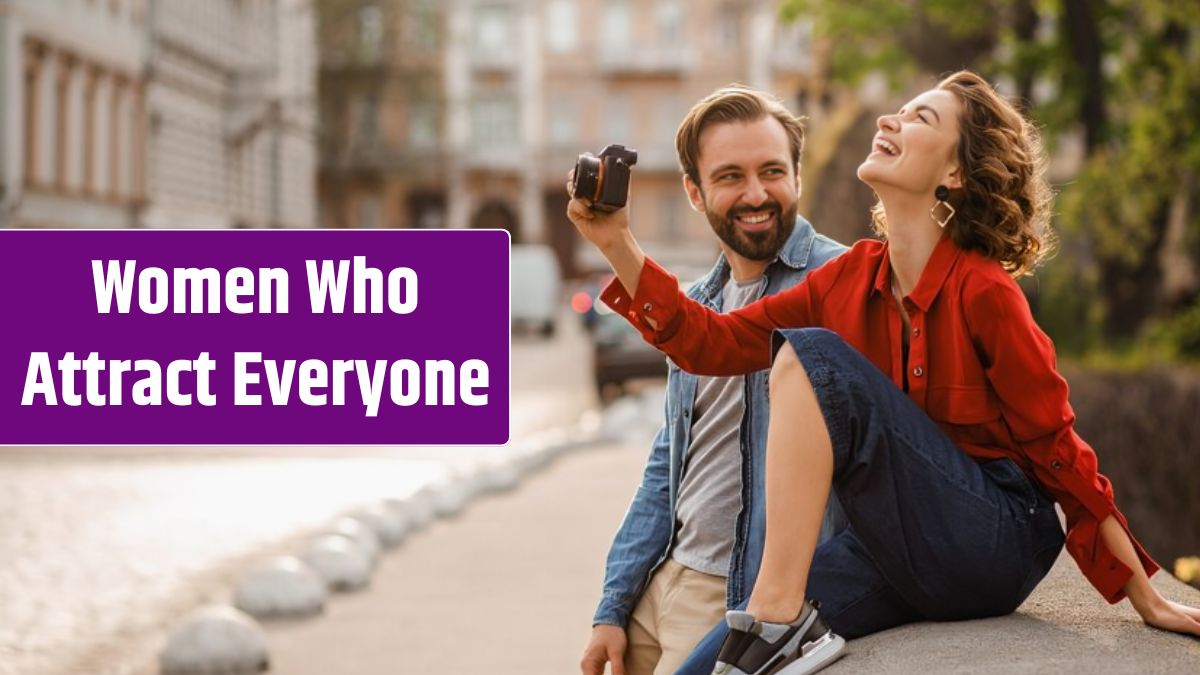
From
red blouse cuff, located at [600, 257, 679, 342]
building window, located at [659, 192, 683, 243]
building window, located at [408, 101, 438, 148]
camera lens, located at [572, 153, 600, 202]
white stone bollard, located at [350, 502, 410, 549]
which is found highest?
building window, located at [408, 101, 438, 148]

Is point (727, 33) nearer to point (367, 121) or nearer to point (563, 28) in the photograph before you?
point (563, 28)

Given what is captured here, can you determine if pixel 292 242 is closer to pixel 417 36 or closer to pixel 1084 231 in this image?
pixel 1084 231

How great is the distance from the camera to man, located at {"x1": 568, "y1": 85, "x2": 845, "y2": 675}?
445 cm

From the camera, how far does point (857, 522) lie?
13.1ft

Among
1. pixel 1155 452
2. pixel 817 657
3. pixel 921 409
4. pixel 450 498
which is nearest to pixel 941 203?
pixel 921 409

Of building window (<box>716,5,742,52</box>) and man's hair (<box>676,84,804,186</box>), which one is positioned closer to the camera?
man's hair (<box>676,84,804,186</box>)

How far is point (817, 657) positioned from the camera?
3959mm

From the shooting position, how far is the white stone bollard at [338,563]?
1027 cm

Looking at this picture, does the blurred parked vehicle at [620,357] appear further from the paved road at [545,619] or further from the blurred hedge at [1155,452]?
the blurred hedge at [1155,452]

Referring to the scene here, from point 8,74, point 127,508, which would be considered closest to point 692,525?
point 127,508

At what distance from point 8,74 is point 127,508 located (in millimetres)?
23252

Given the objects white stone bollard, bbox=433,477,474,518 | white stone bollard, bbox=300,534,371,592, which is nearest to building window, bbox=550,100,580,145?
white stone bollard, bbox=433,477,474,518

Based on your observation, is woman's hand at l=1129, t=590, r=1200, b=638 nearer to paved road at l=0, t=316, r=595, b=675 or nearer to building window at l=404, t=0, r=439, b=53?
paved road at l=0, t=316, r=595, b=675

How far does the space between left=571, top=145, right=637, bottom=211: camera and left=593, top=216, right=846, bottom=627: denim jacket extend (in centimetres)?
64
